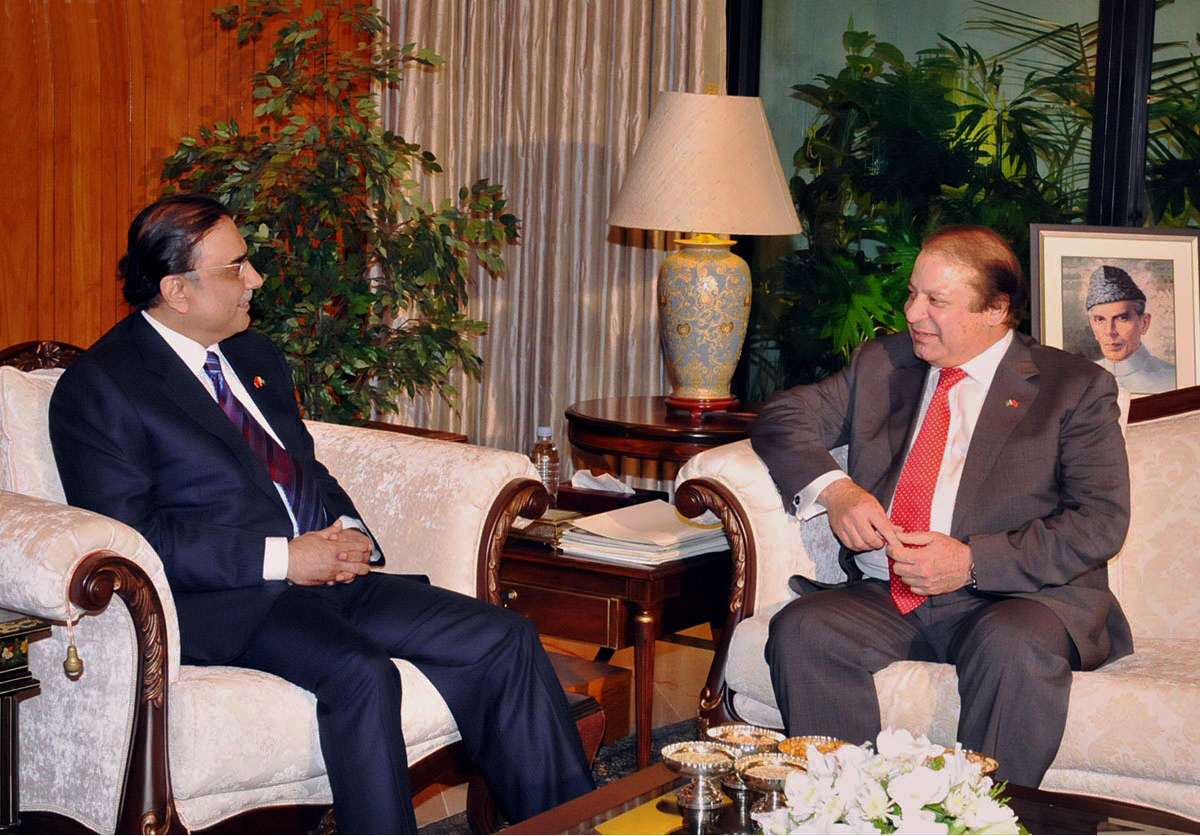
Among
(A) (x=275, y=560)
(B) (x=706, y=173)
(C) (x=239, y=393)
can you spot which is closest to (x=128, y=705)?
(A) (x=275, y=560)

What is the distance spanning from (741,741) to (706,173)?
2.04 metres

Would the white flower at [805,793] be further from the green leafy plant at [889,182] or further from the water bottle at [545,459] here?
the green leafy plant at [889,182]

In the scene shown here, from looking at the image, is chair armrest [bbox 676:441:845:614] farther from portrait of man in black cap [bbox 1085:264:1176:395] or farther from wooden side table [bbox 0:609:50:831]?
wooden side table [bbox 0:609:50:831]

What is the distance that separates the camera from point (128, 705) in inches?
86.4

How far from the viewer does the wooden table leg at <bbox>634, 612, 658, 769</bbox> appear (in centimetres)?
304

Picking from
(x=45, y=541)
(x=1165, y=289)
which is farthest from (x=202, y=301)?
(x=1165, y=289)

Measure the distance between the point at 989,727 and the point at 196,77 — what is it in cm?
286

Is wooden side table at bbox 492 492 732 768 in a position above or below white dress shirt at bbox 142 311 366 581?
below

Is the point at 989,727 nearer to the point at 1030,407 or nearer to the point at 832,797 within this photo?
the point at 1030,407

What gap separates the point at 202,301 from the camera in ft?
8.40

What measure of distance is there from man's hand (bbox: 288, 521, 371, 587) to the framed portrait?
1.97 metres

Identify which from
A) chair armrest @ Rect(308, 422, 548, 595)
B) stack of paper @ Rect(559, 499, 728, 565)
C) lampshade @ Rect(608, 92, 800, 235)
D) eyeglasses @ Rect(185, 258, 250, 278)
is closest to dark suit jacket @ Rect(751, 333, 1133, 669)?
stack of paper @ Rect(559, 499, 728, 565)

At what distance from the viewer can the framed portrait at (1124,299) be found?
11.7 feet

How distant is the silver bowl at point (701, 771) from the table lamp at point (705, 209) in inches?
77.3
